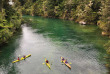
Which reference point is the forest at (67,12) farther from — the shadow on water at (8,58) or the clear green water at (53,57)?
the clear green water at (53,57)

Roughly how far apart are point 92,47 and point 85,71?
47.2 feet

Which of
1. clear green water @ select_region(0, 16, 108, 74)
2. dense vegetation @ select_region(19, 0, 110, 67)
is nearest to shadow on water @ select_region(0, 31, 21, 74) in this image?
clear green water @ select_region(0, 16, 108, 74)

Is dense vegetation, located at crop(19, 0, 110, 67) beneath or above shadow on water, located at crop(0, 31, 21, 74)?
above

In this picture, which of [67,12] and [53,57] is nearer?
[53,57]

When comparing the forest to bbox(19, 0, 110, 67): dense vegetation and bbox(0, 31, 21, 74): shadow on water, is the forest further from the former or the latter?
bbox(0, 31, 21, 74): shadow on water

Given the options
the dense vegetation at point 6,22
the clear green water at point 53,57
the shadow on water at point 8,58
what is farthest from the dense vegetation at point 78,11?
the dense vegetation at point 6,22

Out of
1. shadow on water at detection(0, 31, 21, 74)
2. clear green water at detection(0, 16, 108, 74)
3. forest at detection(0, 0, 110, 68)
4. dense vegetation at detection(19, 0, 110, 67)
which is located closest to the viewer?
shadow on water at detection(0, 31, 21, 74)

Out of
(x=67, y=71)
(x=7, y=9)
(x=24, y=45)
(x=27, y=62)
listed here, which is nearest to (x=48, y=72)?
(x=67, y=71)

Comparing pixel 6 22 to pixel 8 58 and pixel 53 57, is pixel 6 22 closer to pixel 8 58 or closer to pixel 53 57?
pixel 8 58

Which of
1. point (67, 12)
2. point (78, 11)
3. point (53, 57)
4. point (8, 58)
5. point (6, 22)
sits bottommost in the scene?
point (53, 57)

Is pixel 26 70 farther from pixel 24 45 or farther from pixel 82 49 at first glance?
pixel 82 49

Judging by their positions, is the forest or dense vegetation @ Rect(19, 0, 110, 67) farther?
dense vegetation @ Rect(19, 0, 110, 67)

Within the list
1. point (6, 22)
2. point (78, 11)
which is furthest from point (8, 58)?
point (78, 11)

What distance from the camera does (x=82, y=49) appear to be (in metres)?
35.8
